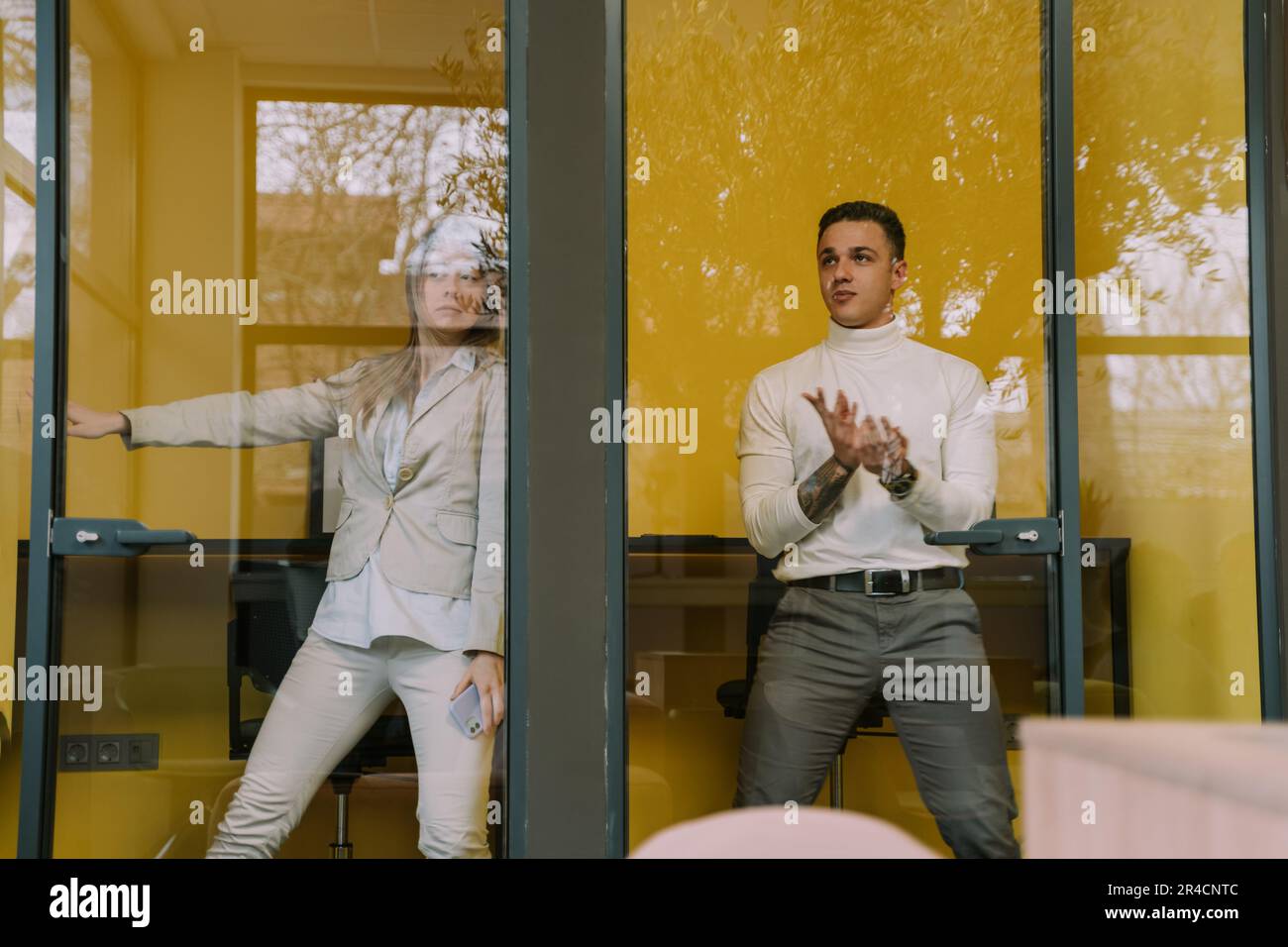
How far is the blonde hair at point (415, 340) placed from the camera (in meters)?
2.35

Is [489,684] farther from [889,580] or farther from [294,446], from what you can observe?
[889,580]

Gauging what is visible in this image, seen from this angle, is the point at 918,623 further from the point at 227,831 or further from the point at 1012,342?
the point at 227,831

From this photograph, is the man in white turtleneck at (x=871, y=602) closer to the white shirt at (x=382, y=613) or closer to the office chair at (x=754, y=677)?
the office chair at (x=754, y=677)

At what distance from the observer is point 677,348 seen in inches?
96.3

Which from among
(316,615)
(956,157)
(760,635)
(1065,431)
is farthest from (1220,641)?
(316,615)

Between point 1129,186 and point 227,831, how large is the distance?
2.54 meters

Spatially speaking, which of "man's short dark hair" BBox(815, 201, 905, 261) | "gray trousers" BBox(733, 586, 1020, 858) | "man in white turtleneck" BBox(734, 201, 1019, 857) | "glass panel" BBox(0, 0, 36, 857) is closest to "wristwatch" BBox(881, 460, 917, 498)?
"man in white turtleneck" BBox(734, 201, 1019, 857)

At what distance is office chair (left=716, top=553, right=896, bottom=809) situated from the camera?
2377 mm

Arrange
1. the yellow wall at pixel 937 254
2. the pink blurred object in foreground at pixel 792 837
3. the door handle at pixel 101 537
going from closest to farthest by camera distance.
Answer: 1. the pink blurred object in foreground at pixel 792 837
2. the door handle at pixel 101 537
3. the yellow wall at pixel 937 254

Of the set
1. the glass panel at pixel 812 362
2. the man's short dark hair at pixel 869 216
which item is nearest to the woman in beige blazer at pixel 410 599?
the glass panel at pixel 812 362

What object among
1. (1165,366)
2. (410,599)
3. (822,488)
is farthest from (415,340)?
(1165,366)

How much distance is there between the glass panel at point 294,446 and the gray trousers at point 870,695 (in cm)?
62

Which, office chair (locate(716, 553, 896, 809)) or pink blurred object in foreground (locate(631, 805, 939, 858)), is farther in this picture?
office chair (locate(716, 553, 896, 809))

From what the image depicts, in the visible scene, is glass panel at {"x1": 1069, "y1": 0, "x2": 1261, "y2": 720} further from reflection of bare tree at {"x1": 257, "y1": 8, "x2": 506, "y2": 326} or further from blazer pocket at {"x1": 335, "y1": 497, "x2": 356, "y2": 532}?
blazer pocket at {"x1": 335, "y1": 497, "x2": 356, "y2": 532}
